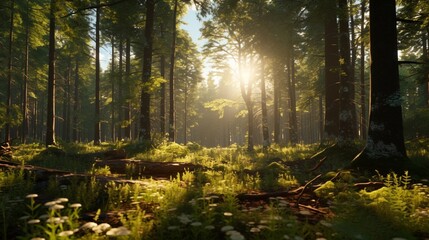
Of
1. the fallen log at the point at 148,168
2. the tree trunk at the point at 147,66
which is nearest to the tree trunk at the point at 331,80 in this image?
the fallen log at the point at 148,168

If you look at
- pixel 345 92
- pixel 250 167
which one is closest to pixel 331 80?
pixel 345 92

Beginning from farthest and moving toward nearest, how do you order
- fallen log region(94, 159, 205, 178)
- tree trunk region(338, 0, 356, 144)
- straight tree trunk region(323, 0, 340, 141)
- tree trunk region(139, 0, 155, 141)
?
1. tree trunk region(139, 0, 155, 141)
2. straight tree trunk region(323, 0, 340, 141)
3. tree trunk region(338, 0, 356, 144)
4. fallen log region(94, 159, 205, 178)

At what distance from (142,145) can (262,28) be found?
11837 mm

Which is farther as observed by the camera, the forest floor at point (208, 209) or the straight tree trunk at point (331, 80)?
the straight tree trunk at point (331, 80)

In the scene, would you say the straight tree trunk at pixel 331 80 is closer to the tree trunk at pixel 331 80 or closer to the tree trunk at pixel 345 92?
the tree trunk at pixel 331 80

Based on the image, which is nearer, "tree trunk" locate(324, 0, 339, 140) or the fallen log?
the fallen log

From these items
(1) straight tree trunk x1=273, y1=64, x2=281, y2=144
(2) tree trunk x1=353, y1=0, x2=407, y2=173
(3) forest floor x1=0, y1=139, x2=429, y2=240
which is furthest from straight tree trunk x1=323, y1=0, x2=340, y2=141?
(1) straight tree trunk x1=273, y1=64, x2=281, y2=144

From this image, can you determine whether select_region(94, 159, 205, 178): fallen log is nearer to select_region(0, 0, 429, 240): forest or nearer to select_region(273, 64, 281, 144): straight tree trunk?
select_region(0, 0, 429, 240): forest

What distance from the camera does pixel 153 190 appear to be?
5234 mm

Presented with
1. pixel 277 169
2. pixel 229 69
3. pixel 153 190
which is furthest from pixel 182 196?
pixel 229 69

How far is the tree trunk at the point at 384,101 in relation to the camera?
7324mm

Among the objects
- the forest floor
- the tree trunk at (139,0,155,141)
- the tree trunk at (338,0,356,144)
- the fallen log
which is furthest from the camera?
the tree trunk at (139,0,155,141)

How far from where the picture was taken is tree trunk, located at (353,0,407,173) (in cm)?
732

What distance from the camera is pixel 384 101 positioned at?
7.51 metres
